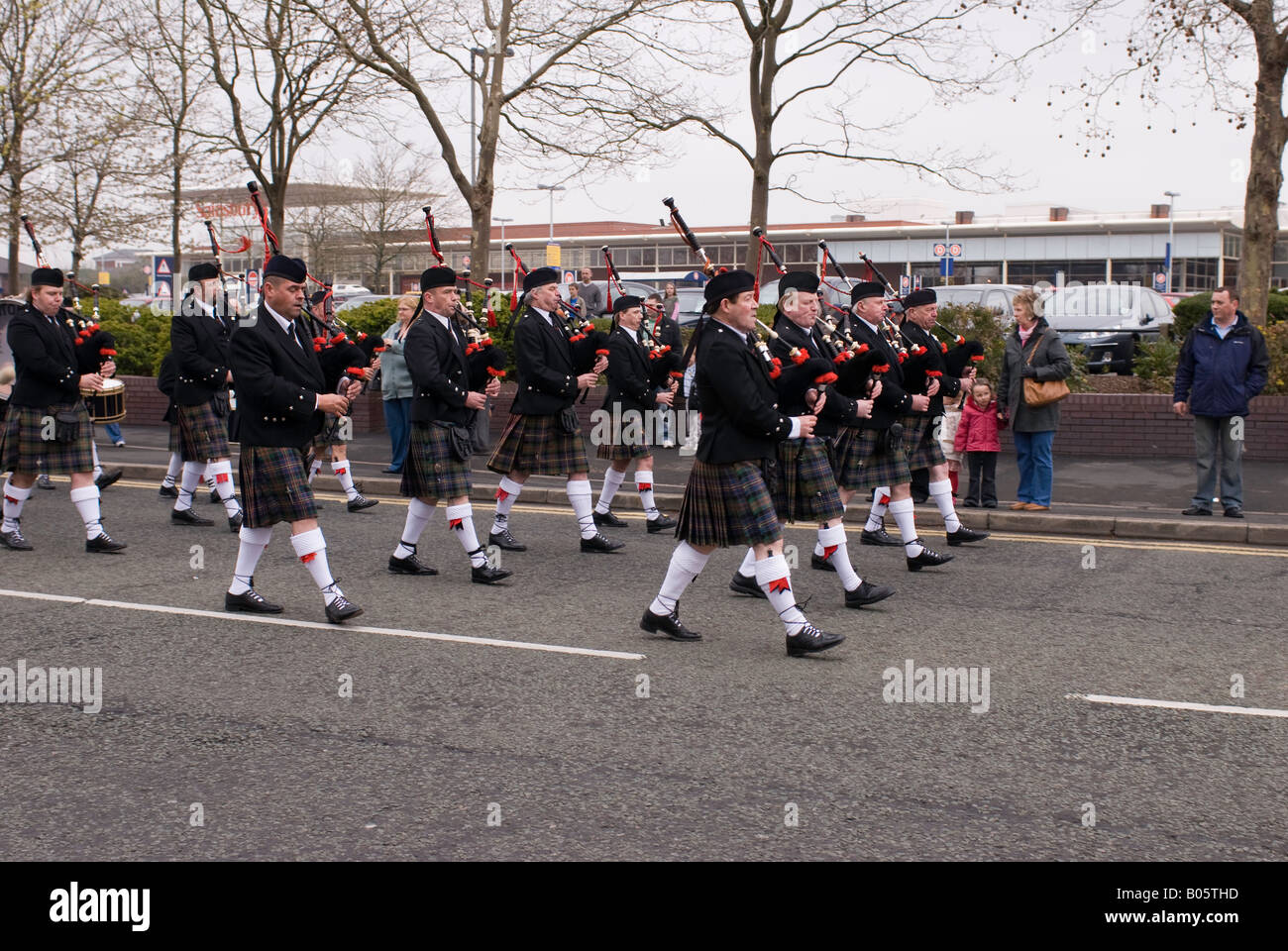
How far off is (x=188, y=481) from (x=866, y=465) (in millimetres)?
5365

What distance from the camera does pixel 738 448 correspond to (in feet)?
21.6

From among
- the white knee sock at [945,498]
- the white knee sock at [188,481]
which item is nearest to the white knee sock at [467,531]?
the white knee sock at [188,481]

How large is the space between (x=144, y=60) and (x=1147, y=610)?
72.8 ft

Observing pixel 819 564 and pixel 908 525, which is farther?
pixel 819 564

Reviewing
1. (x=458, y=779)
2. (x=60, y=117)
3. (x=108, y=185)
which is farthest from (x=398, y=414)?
(x=108, y=185)

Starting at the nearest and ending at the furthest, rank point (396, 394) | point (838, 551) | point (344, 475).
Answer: point (838, 551) < point (344, 475) < point (396, 394)

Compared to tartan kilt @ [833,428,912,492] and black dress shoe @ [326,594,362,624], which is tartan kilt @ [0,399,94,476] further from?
tartan kilt @ [833,428,912,492]

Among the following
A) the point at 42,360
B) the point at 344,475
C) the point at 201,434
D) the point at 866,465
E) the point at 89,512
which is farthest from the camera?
the point at 344,475

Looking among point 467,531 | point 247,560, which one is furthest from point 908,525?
point 247,560

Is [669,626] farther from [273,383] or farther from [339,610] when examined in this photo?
[273,383]

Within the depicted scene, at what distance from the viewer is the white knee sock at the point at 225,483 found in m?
10.5

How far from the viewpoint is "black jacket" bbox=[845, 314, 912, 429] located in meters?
8.59

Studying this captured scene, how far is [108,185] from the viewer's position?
100 ft

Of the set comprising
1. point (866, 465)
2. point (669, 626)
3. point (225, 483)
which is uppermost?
point (866, 465)
